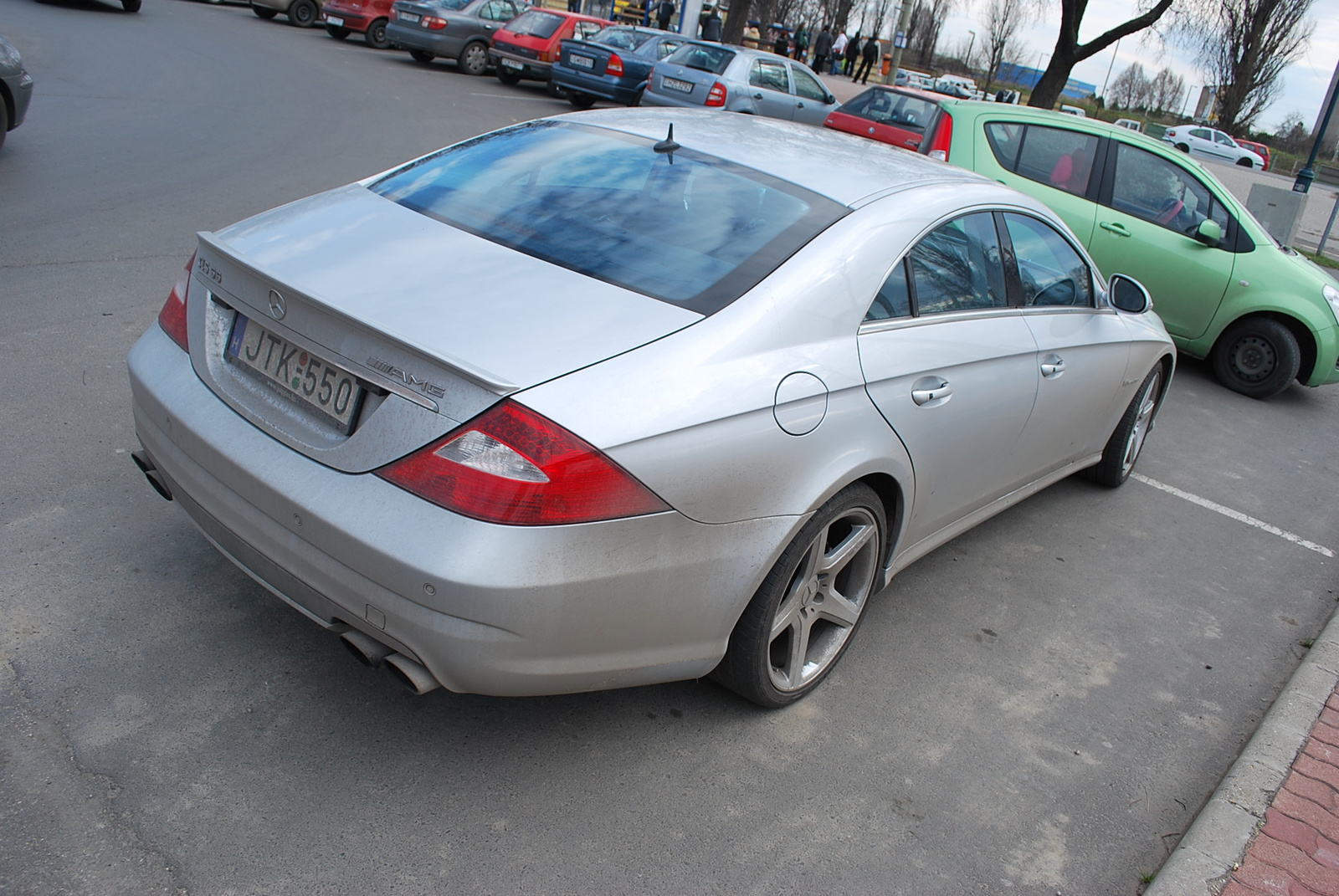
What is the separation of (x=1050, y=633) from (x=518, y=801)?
232 cm

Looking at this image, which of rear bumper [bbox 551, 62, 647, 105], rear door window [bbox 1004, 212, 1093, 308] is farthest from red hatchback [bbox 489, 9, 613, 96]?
rear door window [bbox 1004, 212, 1093, 308]

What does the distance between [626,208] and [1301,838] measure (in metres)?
2.69

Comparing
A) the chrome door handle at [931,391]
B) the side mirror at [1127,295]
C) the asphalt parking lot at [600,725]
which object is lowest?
the asphalt parking lot at [600,725]

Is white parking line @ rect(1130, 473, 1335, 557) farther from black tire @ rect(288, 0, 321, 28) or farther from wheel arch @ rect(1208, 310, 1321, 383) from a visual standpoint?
black tire @ rect(288, 0, 321, 28)

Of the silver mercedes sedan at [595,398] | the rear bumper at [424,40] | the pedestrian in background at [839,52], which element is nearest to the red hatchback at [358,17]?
the rear bumper at [424,40]

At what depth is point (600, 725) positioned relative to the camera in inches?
118

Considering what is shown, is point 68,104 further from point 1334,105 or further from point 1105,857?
point 1334,105

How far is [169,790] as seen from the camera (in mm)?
2492

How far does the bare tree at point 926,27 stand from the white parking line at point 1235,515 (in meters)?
82.4

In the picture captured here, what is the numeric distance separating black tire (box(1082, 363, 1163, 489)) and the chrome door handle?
231cm

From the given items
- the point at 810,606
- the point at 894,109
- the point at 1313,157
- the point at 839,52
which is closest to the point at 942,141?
the point at 894,109

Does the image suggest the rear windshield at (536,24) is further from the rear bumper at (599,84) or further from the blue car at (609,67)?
the rear bumper at (599,84)

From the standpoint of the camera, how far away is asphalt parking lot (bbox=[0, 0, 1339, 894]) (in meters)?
2.46

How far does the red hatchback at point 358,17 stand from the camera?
22.1 metres
